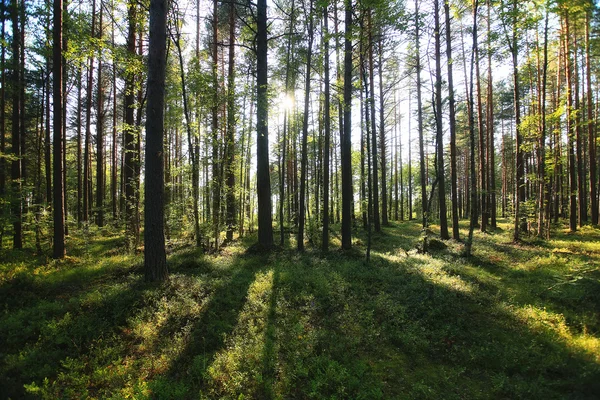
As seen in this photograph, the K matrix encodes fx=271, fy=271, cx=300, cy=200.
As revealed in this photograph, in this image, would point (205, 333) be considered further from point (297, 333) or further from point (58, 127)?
point (58, 127)

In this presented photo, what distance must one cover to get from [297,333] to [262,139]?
25.8 ft

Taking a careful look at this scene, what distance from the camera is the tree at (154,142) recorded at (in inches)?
273

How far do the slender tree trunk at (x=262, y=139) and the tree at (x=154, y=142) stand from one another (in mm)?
3995

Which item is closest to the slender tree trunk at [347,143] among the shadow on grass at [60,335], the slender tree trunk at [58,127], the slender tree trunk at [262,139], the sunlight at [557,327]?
the slender tree trunk at [262,139]

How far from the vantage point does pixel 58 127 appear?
9672 millimetres

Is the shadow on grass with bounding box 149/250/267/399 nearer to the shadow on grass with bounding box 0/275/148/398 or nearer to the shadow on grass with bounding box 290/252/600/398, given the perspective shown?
the shadow on grass with bounding box 0/275/148/398

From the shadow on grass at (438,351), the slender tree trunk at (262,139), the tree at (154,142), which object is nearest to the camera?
the shadow on grass at (438,351)

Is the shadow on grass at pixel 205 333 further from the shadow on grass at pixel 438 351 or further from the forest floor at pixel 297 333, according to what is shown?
the shadow on grass at pixel 438 351

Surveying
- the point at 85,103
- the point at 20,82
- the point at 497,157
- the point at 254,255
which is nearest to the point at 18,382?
the point at 254,255

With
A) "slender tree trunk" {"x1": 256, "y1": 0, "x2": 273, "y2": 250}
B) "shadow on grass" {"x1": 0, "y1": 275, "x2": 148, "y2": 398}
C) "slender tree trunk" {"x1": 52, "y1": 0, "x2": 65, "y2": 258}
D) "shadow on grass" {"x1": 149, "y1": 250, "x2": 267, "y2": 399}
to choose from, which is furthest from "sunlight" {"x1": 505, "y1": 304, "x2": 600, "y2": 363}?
"slender tree trunk" {"x1": 52, "y1": 0, "x2": 65, "y2": 258}

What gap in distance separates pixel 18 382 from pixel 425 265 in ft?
33.8

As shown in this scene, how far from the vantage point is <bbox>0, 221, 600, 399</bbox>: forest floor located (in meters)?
4.21

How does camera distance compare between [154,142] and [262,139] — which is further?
[262,139]

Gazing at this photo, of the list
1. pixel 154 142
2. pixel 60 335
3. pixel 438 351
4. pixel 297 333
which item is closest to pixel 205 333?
pixel 297 333
